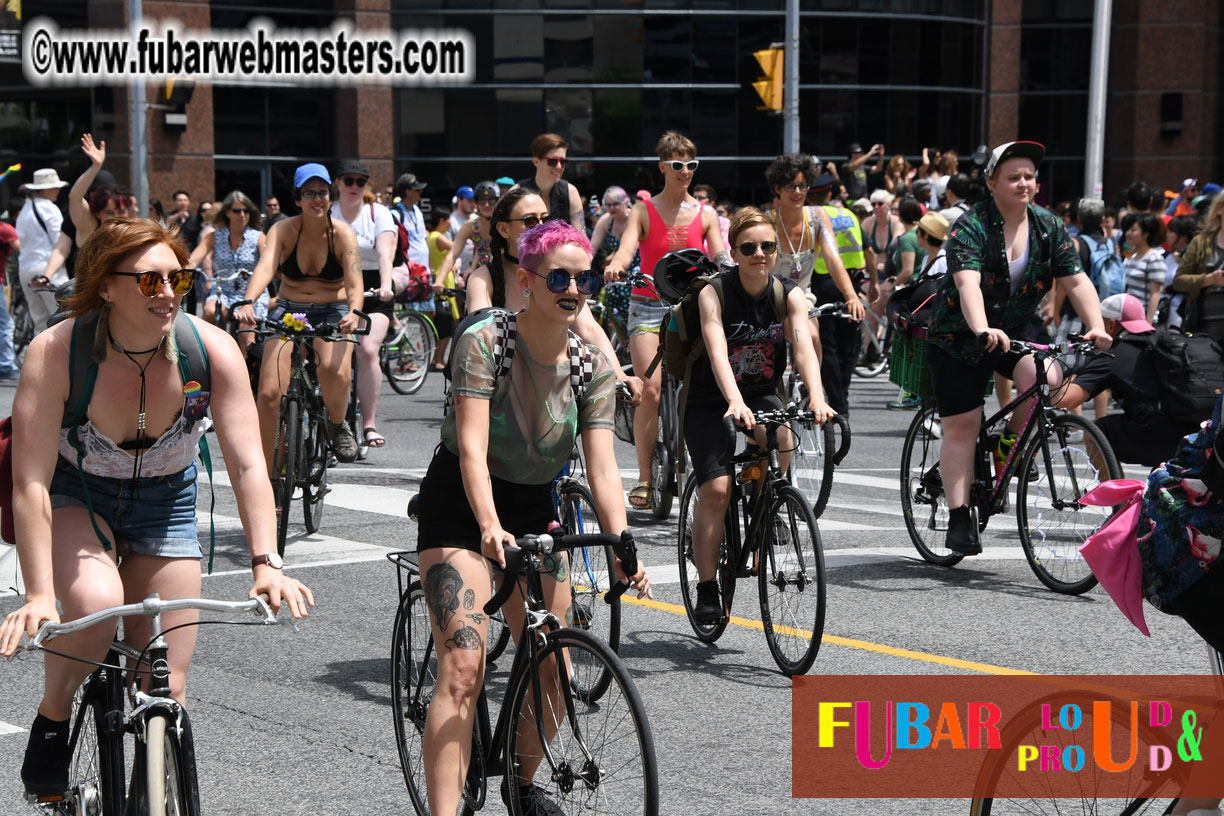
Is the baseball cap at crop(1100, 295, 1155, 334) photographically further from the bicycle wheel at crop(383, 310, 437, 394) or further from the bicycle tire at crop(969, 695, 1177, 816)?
the bicycle wheel at crop(383, 310, 437, 394)

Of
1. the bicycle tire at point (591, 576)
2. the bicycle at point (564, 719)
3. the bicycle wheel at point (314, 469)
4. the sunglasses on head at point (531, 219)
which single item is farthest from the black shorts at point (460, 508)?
the bicycle wheel at point (314, 469)

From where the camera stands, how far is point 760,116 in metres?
35.0

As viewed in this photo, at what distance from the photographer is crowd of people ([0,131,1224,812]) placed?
156 inches

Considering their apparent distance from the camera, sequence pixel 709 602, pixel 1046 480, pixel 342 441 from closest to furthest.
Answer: pixel 709 602, pixel 1046 480, pixel 342 441

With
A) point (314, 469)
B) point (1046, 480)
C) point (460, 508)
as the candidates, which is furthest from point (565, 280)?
point (314, 469)

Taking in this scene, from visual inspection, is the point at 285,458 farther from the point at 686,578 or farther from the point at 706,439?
the point at 706,439

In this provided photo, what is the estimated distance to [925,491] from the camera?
832cm

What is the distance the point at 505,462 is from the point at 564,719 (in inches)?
30.5

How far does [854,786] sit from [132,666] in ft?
7.57

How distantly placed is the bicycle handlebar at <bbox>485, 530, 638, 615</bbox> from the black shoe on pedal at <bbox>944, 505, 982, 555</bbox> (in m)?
4.19

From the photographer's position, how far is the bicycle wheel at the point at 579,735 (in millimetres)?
3715

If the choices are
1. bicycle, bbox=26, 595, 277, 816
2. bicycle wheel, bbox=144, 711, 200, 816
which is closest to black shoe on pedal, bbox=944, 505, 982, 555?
bicycle, bbox=26, 595, 277, 816

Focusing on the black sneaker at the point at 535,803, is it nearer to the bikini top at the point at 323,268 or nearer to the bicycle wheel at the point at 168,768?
the bicycle wheel at the point at 168,768

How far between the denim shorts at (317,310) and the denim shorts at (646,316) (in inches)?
67.6
